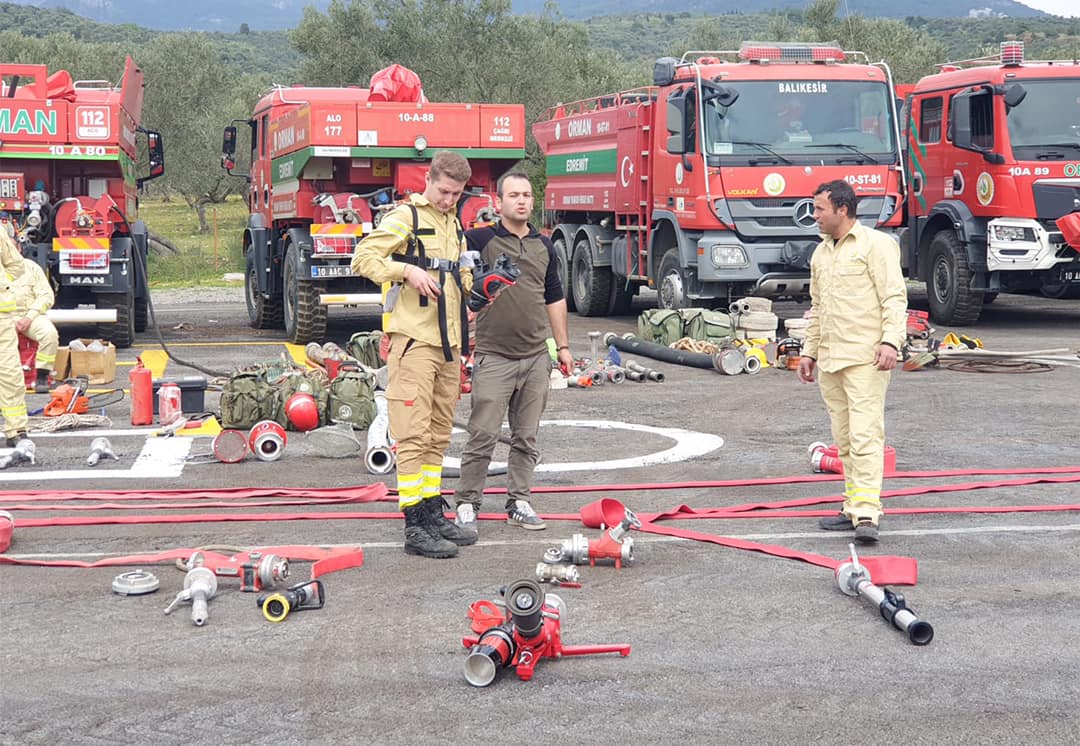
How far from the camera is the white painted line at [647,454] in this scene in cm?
912

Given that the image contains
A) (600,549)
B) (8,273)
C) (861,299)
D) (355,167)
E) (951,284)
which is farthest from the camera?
(951,284)

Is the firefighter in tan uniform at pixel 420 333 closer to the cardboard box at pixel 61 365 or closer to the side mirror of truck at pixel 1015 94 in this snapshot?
the cardboard box at pixel 61 365

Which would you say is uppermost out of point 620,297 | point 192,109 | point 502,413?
point 192,109

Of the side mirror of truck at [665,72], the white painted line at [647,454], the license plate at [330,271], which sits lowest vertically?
the white painted line at [647,454]

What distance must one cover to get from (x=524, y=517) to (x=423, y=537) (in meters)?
0.72

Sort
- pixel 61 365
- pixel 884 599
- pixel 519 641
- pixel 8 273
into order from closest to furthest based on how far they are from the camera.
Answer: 1. pixel 519 641
2. pixel 884 599
3. pixel 8 273
4. pixel 61 365

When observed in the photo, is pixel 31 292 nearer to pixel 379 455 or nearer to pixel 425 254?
pixel 379 455

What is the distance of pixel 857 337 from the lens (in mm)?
7285

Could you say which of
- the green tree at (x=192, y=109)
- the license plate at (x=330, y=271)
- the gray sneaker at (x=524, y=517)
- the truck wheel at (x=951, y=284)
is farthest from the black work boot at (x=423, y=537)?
the green tree at (x=192, y=109)

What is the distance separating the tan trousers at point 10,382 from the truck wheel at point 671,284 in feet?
29.0

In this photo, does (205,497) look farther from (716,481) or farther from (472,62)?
(472,62)

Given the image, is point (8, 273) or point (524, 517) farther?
point (8, 273)

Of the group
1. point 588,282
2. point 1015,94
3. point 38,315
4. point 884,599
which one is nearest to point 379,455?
point 38,315

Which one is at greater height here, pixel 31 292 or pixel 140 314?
pixel 31 292
